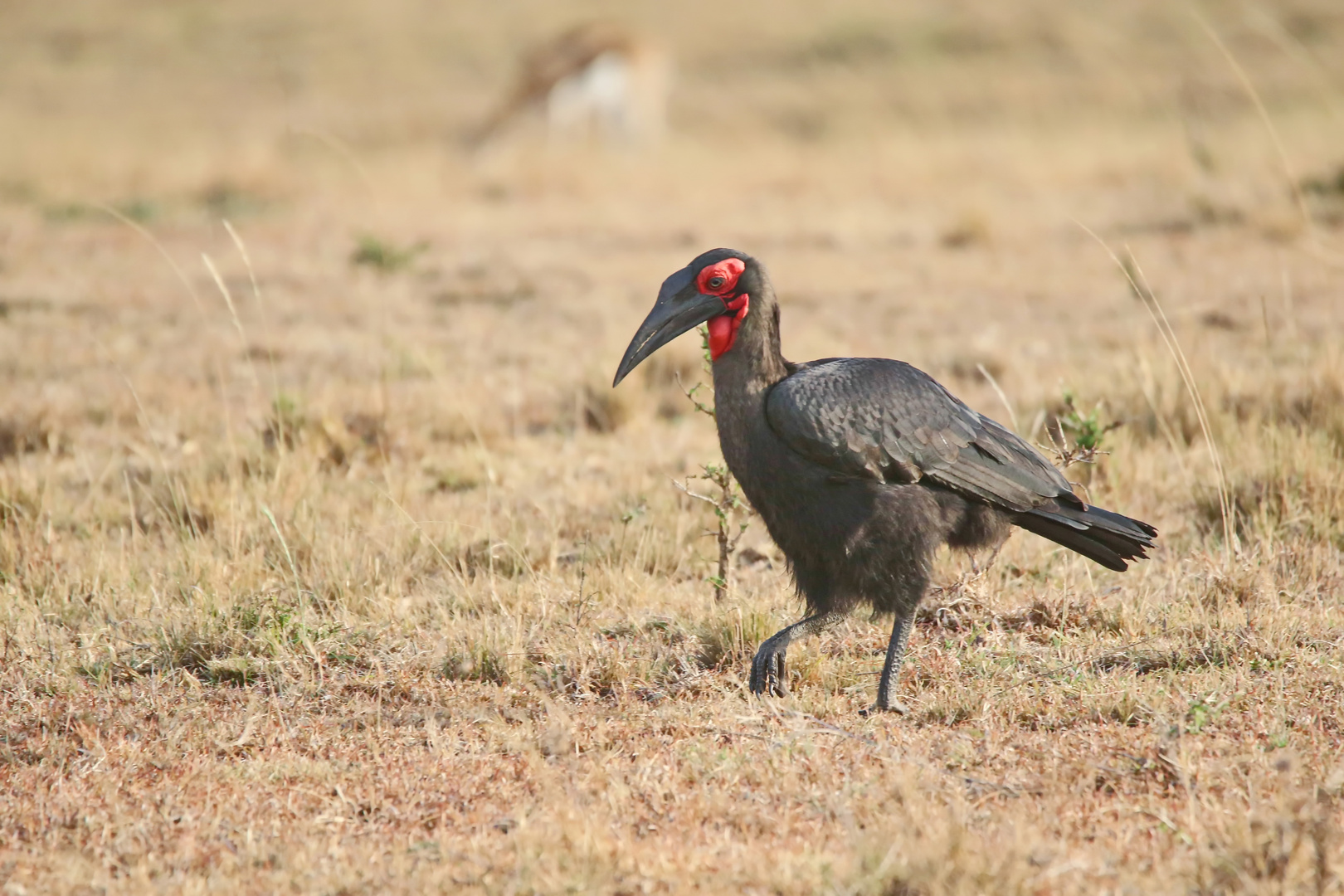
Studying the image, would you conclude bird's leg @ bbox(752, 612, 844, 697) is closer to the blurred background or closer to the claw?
the claw

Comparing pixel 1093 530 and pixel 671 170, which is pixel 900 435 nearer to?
pixel 1093 530

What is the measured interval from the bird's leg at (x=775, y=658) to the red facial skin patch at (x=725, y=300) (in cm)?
83

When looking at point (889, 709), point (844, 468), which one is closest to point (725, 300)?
point (844, 468)

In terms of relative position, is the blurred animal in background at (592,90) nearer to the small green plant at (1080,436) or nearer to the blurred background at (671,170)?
the blurred background at (671,170)

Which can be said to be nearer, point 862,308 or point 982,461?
point 982,461

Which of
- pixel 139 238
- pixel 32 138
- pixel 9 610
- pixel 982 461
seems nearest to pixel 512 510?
pixel 9 610

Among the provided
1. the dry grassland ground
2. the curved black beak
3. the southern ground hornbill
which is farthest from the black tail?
the curved black beak

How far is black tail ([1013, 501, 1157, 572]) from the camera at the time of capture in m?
3.70

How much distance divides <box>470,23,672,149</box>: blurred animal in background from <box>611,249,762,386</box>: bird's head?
1495 cm

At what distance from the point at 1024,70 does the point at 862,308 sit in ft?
72.1

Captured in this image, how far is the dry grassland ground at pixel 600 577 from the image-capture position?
2.84 metres

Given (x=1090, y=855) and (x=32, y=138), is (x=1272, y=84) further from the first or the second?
(x=1090, y=855)

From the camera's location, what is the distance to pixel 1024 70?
28.4 meters

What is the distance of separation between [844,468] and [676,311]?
658mm
